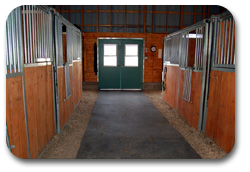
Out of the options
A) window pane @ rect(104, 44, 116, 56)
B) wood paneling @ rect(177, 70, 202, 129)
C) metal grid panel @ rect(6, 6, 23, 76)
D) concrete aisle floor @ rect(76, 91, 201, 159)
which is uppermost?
window pane @ rect(104, 44, 116, 56)

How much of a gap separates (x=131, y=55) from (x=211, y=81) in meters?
5.18

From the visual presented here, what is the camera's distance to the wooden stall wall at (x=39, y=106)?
2.27 m

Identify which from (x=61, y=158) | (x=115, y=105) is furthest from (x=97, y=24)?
(x=61, y=158)

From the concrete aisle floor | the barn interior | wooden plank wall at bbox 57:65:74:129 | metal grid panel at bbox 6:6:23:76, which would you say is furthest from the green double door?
metal grid panel at bbox 6:6:23:76

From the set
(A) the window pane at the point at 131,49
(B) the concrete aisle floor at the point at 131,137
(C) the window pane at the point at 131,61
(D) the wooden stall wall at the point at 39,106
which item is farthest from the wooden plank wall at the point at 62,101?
(A) the window pane at the point at 131,49

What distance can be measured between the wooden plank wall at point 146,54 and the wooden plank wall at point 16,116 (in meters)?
6.12

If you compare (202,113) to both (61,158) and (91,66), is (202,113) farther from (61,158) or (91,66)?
(91,66)

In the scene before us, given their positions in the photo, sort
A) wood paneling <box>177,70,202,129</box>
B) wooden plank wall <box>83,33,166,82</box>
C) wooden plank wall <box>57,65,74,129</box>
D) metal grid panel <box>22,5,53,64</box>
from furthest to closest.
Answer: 1. wooden plank wall <box>83,33,166,82</box>
2. wood paneling <box>177,70,202,129</box>
3. wooden plank wall <box>57,65,74,129</box>
4. metal grid panel <box>22,5,53,64</box>

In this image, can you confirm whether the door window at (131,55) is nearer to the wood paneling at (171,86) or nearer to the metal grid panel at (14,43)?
the wood paneling at (171,86)

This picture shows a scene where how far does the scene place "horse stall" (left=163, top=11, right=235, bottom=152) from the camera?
8.87 ft

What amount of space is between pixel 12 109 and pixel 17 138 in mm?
314

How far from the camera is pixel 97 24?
7.82 metres

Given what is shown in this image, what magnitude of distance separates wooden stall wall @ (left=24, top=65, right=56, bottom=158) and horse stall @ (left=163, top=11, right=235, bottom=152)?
2567 millimetres

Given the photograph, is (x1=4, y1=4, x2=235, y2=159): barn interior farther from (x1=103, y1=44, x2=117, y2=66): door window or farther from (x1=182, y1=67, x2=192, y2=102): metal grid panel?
(x1=103, y1=44, x2=117, y2=66): door window
